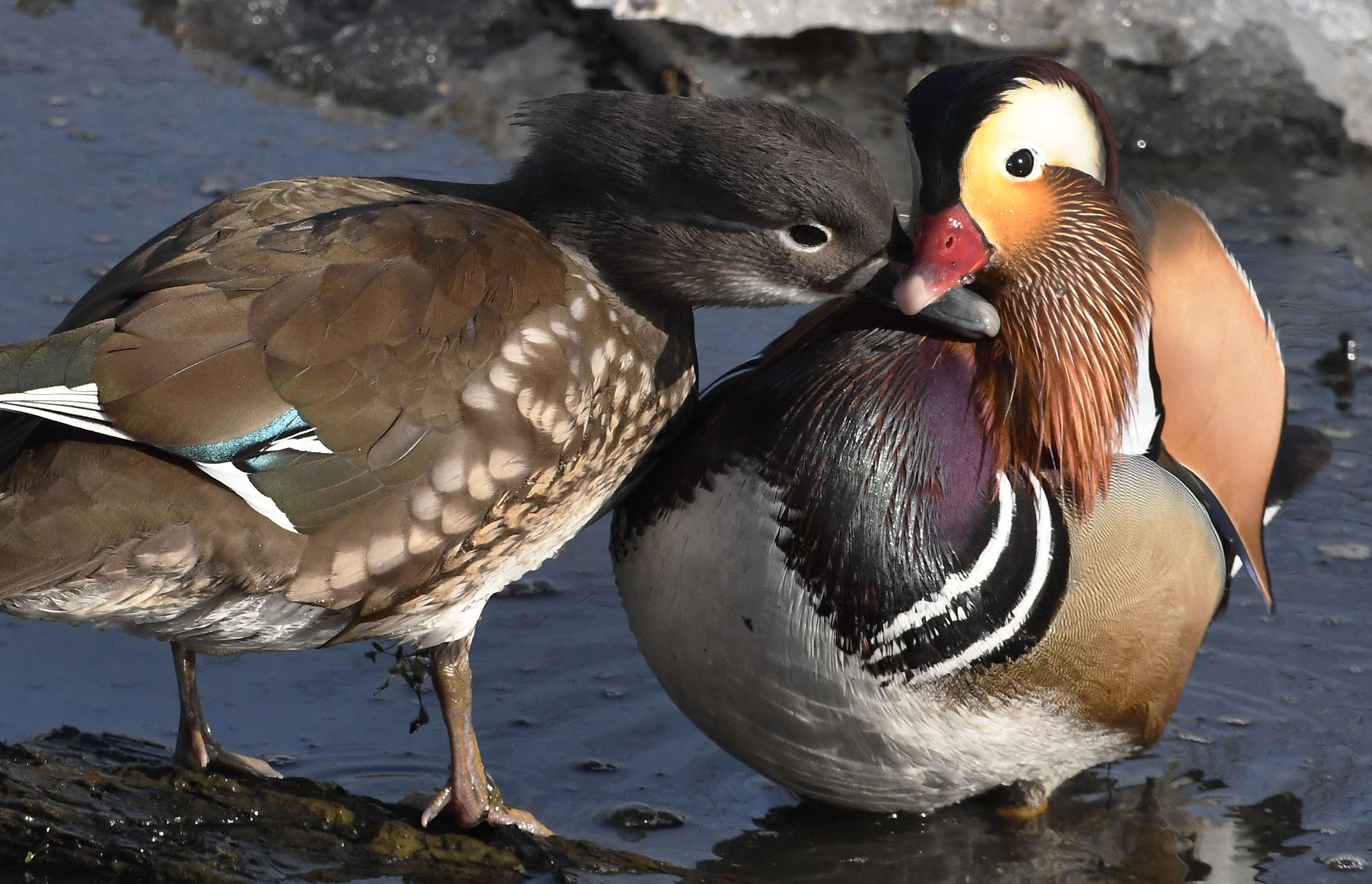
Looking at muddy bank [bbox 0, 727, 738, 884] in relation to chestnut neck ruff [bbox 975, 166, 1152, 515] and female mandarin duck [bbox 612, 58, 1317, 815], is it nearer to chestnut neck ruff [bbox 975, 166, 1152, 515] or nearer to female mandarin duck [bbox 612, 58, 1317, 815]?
female mandarin duck [bbox 612, 58, 1317, 815]

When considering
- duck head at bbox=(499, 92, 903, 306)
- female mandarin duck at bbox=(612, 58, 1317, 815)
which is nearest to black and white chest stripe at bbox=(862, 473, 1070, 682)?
female mandarin duck at bbox=(612, 58, 1317, 815)

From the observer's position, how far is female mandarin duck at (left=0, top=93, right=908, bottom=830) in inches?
95.7

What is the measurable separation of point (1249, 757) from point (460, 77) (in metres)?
3.86

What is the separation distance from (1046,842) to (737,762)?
646 millimetres

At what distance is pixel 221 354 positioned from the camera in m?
2.45

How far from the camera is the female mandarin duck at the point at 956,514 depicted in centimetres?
278

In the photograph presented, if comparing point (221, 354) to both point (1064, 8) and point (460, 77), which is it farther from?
point (1064, 8)

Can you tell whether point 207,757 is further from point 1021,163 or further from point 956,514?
point 1021,163

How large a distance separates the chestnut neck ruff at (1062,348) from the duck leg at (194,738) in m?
1.48

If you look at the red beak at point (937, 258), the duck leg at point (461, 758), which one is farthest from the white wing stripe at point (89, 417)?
the red beak at point (937, 258)

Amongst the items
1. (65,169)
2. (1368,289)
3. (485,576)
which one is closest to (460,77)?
(65,169)

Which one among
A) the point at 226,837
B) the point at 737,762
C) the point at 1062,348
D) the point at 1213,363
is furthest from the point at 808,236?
the point at 226,837

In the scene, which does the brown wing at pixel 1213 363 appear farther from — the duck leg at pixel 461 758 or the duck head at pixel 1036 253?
the duck leg at pixel 461 758

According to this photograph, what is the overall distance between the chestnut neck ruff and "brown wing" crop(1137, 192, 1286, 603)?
0.63ft
